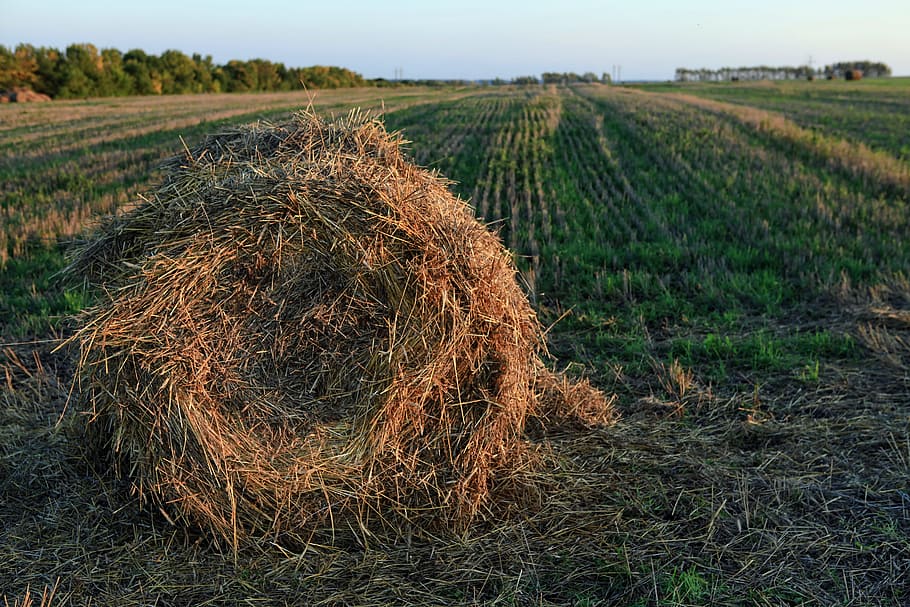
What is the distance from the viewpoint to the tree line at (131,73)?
55.2 m

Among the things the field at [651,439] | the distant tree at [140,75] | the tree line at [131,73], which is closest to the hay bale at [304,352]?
the field at [651,439]

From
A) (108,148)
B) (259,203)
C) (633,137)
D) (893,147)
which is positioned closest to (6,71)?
(108,148)

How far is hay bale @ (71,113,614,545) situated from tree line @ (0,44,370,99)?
121 feet

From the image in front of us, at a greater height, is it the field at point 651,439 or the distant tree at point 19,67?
the distant tree at point 19,67

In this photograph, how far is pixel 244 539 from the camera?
3650 mm

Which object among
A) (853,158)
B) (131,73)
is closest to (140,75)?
(131,73)

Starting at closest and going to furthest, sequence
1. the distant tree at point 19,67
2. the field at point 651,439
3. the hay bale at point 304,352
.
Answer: the field at point 651,439 → the hay bale at point 304,352 → the distant tree at point 19,67

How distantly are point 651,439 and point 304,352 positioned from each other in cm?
218

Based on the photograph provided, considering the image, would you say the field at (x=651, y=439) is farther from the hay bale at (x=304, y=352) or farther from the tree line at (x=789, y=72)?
the tree line at (x=789, y=72)

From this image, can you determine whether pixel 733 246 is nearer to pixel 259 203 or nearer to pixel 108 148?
pixel 259 203

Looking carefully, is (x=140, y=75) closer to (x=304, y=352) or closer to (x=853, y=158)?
(x=853, y=158)

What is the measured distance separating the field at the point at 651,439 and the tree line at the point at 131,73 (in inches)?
1266

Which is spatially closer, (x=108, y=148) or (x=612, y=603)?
(x=612, y=603)

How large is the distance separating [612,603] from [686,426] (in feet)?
6.03
